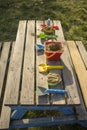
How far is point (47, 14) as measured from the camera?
7629 mm

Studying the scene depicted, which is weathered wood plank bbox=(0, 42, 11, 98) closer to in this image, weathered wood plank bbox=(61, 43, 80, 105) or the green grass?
the green grass

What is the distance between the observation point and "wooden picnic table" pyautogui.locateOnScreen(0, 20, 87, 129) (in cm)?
303

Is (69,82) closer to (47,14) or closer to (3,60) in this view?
(3,60)

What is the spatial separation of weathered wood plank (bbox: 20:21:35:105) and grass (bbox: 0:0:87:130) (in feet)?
7.14

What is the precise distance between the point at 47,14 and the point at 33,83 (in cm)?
469

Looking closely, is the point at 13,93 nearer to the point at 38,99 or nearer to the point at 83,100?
the point at 38,99

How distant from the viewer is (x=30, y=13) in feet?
25.1

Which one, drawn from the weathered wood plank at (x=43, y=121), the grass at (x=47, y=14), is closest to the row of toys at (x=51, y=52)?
the weathered wood plank at (x=43, y=121)

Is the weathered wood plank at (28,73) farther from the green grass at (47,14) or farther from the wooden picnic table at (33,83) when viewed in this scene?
the green grass at (47,14)

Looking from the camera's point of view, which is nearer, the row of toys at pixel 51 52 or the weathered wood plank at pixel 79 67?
the row of toys at pixel 51 52

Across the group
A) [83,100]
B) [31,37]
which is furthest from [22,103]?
[31,37]

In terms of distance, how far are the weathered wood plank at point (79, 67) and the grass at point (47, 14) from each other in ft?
3.06

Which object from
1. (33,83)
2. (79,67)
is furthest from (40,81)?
(79,67)

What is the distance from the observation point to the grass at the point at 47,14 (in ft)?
21.8
